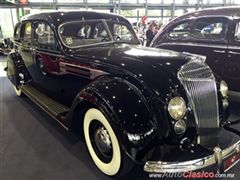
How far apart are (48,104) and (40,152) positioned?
68 centimetres

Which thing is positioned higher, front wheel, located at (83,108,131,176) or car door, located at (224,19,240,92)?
car door, located at (224,19,240,92)

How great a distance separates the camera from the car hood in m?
1.92

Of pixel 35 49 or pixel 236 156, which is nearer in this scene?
pixel 236 156

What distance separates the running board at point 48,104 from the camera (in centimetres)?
265

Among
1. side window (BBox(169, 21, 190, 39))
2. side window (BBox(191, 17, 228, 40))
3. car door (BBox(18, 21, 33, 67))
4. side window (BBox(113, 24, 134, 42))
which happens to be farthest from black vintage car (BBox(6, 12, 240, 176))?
side window (BBox(169, 21, 190, 39))

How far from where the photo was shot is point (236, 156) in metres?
1.90

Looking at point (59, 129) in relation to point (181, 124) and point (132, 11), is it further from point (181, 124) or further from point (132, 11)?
point (132, 11)

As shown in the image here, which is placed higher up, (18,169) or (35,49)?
(35,49)

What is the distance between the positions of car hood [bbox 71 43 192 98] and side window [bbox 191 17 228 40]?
1.82m

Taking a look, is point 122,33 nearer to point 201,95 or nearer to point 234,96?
point 201,95

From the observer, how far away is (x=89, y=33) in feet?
9.57

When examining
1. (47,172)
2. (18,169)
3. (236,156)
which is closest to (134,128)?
(236,156)

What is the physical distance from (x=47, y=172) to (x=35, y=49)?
75.6 inches

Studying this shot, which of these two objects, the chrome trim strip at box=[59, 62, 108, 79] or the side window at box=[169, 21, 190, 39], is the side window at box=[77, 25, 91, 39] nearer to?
the chrome trim strip at box=[59, 62, 108, 79]
